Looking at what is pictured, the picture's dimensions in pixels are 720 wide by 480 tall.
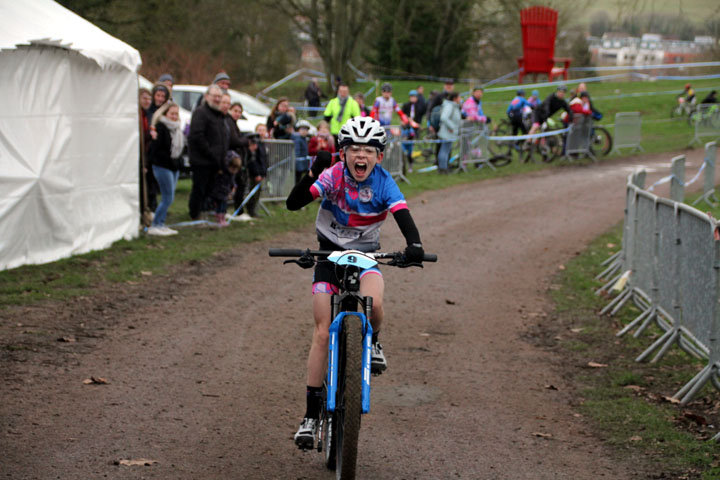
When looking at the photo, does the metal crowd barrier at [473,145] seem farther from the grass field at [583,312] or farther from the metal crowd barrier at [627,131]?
the metal crowd barrier at [627,131]

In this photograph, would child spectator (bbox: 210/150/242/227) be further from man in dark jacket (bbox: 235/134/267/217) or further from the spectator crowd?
man in dark jacket (bbox: 235/134/267/217)

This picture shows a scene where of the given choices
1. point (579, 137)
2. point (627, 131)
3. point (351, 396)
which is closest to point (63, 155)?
point (351, 396)

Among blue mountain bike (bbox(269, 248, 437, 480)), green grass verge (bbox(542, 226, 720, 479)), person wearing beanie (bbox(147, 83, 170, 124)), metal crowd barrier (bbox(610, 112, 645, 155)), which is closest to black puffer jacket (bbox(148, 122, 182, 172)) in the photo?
person wearing beanie (bbox(147, 83, 170, 124))

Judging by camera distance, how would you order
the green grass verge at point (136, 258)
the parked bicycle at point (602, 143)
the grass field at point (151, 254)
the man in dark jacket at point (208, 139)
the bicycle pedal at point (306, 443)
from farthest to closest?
the parked bicycle at point (602, 143), the man in dark jacket at point (208, 139), the grass field at point (151, 254), the green grass verge at point (136, 258), the bicycle pedal at point (306, 443)

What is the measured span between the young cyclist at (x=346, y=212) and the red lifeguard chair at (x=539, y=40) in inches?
1517

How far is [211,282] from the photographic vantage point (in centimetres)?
1122

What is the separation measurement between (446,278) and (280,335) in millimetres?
3849

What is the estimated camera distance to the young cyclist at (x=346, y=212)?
5469mm

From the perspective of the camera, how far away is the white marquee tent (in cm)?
1104

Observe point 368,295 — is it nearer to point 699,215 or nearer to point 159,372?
point 159,372

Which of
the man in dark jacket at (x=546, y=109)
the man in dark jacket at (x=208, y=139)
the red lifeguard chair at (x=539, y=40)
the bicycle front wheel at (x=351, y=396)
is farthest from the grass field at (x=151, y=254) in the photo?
the red lifeguard chair at (x=539, y=40)

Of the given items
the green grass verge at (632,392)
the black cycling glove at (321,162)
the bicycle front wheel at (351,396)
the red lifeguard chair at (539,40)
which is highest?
the red lifeguard chair at (539,40)

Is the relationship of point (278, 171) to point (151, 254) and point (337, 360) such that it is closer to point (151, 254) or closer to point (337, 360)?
point (151, 254)

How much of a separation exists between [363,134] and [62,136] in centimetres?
767
